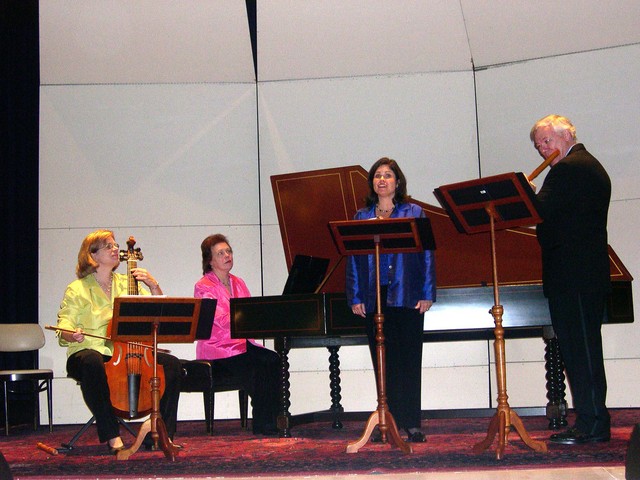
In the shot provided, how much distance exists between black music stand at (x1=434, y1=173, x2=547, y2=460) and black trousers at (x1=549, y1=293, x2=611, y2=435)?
12.8 inches

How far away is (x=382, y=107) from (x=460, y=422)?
8.83 feet

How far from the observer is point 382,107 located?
659 cm

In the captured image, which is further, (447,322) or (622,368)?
(622,368)

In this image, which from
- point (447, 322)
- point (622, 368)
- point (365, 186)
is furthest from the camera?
point (622, 368)

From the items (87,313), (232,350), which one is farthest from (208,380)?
(87,313)

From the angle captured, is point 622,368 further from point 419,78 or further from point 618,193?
point 419,78

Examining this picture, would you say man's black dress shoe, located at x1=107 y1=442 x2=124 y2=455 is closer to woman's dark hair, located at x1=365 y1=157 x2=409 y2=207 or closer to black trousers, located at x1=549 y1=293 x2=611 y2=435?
woman's dark hair, located at x1=365 y1=157 x2=409 y2=207

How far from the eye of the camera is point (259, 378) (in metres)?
4.86

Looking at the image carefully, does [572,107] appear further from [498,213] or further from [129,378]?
[129,378]

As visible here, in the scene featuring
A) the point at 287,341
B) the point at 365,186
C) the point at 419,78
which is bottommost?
the point at 287,341

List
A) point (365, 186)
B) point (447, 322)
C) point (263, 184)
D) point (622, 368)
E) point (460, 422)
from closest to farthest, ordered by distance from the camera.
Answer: point (447, 322) → point (365, 186) → point (460, 422) → point (622, 368) → point (263, 184)

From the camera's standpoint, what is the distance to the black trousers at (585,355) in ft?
11.6

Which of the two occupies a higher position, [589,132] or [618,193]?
[589,132]

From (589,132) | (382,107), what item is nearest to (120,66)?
(382,107)
